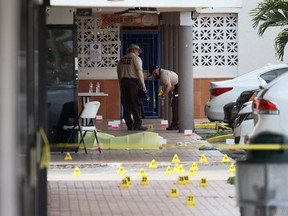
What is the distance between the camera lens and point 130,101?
20.8 m

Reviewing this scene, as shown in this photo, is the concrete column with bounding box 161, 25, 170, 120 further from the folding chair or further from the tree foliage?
the folding chair

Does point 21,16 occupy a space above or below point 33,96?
above

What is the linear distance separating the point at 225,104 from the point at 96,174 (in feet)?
24.7

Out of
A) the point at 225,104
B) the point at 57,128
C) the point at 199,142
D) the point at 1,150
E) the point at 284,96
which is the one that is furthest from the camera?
the point at 225,104

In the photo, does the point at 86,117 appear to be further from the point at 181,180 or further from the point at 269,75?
the point at 269,75

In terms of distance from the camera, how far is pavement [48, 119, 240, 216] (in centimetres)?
1061

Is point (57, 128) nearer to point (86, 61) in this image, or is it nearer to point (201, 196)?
point (201, 196)

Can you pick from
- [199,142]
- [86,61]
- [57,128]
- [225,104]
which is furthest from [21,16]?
[86,61]

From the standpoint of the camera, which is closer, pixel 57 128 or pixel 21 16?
pixel 21 16

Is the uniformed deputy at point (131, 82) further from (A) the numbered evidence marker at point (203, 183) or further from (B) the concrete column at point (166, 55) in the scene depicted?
(A) the numbered evidence marker at point (203, 183)

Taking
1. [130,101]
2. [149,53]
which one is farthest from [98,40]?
[130,101]

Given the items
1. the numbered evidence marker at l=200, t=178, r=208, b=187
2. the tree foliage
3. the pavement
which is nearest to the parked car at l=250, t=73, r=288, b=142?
the pavement

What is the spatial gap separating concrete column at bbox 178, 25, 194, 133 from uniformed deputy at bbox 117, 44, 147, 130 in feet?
3.08

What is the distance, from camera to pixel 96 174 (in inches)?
541
